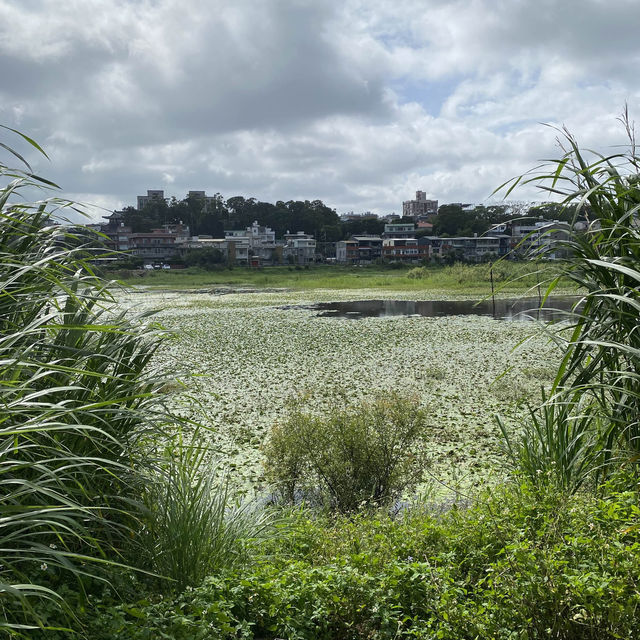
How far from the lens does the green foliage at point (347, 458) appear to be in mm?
4484

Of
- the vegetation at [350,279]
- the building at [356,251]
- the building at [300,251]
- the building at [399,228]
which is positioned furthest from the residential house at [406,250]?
the building at [399,228]

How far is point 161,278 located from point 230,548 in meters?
43.2

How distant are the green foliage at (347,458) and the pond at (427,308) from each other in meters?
13.6

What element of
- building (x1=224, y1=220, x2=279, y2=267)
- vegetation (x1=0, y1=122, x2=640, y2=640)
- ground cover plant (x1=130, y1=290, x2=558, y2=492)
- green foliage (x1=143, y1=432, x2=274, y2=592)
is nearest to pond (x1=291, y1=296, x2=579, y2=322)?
ground cover plant (x1=130, y1=290, x2=558, y2=492)

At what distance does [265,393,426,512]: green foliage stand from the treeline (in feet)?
210

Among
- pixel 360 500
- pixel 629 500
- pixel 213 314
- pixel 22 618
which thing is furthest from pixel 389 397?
pixel 213 314

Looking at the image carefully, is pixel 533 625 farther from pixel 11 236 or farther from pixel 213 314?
pixel 213 314

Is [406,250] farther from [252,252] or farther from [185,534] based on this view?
[185,534]

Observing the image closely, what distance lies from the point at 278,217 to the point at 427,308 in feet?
214

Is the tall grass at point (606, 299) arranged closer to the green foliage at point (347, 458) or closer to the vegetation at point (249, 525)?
the vegetation at point (249, 525)

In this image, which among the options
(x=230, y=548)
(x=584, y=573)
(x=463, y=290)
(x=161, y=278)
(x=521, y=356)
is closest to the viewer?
(x=584, y=573)

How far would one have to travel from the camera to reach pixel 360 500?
4391 mm

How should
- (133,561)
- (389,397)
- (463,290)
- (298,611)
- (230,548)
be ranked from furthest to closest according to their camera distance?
1. (463,290)
2. (389,397)
3. (230,548)
4. (133,561)
5. (298,611)

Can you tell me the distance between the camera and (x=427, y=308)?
22641 millimetres
